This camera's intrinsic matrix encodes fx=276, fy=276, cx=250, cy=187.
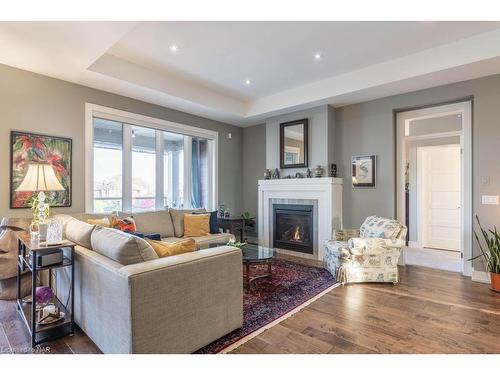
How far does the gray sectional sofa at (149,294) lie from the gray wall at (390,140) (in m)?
3.20

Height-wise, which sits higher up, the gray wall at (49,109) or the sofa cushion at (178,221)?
the gray wall at (49,109)

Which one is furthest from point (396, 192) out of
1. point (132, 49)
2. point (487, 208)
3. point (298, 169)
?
point (132, 49)

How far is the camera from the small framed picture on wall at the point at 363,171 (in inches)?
182

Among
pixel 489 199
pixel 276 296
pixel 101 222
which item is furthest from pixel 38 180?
pixel 489 199

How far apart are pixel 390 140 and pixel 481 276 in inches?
87.5

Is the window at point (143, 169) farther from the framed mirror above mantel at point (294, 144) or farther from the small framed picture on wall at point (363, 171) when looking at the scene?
the small framed picture on wall at point (363, 171)

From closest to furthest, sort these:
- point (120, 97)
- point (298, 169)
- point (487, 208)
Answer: point (487, 208)
point (120, 97)
point (298, 169)

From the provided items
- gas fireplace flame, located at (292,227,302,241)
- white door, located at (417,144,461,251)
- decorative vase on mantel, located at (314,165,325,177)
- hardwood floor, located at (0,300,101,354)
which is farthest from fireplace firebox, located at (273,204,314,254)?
hardwood floor, located at (0,300,101,354)

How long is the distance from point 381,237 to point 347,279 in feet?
2.37

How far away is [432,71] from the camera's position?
3.46m

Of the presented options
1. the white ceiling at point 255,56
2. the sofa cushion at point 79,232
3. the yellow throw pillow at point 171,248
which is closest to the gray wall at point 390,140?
the white ceiling at point 255,56

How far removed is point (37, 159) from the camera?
11.4ft
